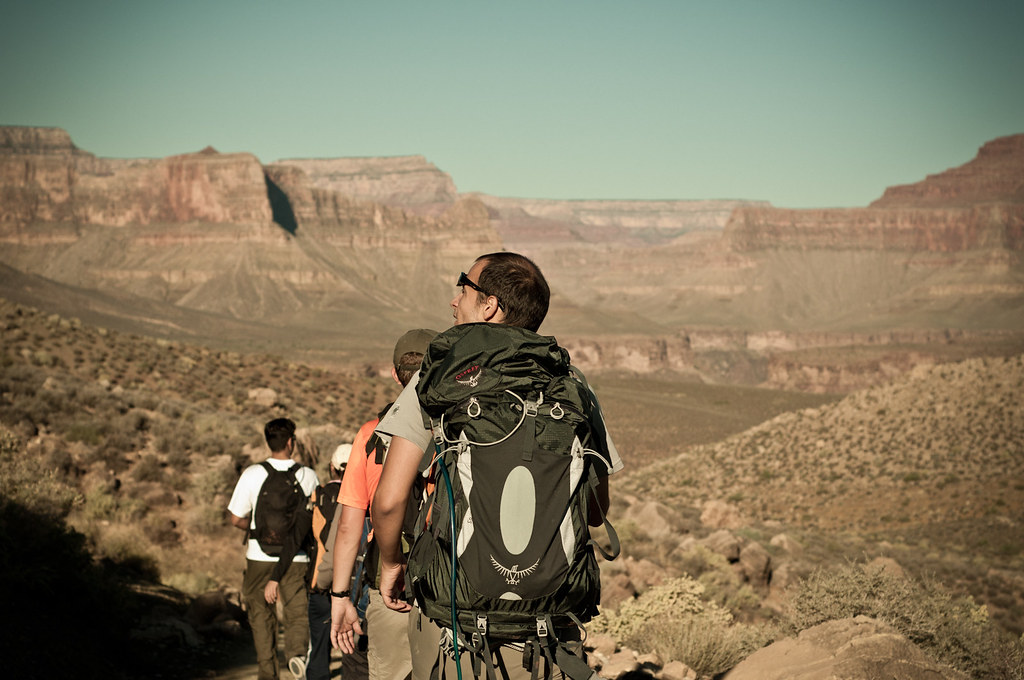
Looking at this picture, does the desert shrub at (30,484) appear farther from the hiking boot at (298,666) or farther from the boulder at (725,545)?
the boulder at (725,545)

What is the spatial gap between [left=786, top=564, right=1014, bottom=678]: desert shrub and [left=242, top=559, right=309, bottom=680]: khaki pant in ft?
12.6

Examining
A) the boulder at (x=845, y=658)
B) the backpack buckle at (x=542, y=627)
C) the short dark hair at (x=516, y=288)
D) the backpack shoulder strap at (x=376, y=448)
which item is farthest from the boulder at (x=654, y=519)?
the backpack buckle at (x=542, y=627)

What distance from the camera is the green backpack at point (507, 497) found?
2770mm

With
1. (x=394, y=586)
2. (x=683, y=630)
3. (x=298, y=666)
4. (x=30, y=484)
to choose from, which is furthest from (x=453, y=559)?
(x=30, y=484)

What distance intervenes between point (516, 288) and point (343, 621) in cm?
145

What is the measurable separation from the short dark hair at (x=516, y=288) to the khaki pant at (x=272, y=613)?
326 centimetres

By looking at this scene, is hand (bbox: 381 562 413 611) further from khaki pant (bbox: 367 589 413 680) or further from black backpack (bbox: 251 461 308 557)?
black backpack (bbox: 251 461 308 557)

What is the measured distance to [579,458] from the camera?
113 inches

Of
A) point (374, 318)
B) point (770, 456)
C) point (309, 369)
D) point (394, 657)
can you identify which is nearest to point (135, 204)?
point (374, 318)

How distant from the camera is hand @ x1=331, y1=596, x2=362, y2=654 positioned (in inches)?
135

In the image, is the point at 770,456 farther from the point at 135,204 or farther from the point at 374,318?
the point at 135,204

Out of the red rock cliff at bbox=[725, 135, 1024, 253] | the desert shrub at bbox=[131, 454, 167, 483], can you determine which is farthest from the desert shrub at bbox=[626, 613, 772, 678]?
Result: the red rock cliff at bbox=[725, 135, 1024, 253]

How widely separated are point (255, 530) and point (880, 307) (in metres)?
178

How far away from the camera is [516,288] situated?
10.5 feet
